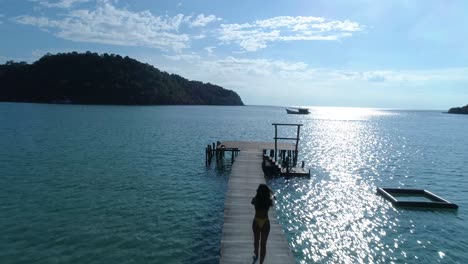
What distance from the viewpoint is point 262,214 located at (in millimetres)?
11500

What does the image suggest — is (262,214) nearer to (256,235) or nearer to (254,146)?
(256,235)

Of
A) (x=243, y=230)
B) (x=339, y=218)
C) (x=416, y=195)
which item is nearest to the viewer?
(x=243, y=230)

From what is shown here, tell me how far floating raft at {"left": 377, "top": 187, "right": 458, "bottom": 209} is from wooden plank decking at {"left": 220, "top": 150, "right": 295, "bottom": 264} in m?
9.20

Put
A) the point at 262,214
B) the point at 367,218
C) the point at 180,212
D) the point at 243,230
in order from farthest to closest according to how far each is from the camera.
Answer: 1. the point at 367,218
2. the point at 180,212
3. the point at 243,230
4. the point at 262,214

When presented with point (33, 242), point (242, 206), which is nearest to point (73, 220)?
point (33, 242)

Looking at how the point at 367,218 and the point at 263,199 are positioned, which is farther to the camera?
the point at 367,218

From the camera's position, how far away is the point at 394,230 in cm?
1978

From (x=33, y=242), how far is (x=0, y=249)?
47.5 inches

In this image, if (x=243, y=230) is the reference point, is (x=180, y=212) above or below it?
below

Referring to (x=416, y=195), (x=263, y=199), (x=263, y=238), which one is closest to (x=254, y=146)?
(x=416, y=195)

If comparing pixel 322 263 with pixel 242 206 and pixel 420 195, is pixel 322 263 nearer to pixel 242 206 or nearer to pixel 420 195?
pixel 242 206

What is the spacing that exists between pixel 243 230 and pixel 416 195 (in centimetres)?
1844

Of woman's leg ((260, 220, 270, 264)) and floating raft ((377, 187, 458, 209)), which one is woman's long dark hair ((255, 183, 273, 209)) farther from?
floating raft ((377, 187, 458, 209))

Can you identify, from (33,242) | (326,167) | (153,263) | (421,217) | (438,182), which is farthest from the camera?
(326,167)
